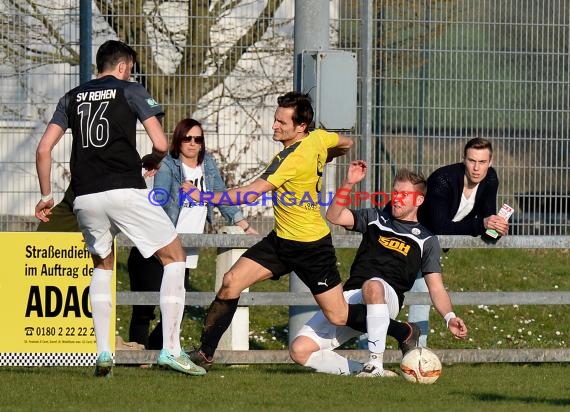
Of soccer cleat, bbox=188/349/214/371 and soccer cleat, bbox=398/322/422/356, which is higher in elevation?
soccer cleat, bbox=398/322/422/356

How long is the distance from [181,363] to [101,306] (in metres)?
0.61

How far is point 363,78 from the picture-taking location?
11.7 meters

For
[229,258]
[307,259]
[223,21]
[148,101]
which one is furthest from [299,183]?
[223,21]

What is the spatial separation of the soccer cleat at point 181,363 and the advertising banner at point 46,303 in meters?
1.03

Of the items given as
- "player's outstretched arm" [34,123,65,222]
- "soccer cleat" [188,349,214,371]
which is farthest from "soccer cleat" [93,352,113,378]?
"player's outstretched arm" [34,123,65,222]

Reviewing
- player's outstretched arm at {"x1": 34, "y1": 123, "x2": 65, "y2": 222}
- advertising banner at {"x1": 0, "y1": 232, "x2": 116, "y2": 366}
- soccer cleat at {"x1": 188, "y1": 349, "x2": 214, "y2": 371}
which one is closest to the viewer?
player's outstretched arm at {"x1": 34, "y1": 123, "x2": 65, "y2": 222}

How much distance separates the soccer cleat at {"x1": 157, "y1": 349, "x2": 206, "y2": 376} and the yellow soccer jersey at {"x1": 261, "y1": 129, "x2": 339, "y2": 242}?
0.99 meters

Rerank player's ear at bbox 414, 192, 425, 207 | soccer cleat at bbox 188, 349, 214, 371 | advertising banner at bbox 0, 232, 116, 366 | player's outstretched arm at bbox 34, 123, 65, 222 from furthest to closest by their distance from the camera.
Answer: advertising banner at bbox 0, 232, 116, 366
player's ear at bbox 414, 192, 425, 207
soccer cleat at bbox 188, 349, 214, 371
player's outstretched arm at bbox 34, 123, 65, 222

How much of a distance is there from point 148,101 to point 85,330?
1.95 meters

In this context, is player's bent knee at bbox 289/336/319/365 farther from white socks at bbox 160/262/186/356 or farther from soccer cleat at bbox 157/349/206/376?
white socks at bbox 160/262/186/356

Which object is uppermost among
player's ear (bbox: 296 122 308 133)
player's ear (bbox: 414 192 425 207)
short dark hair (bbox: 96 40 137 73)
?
short dark hair (bbox: 96 40 137 73)

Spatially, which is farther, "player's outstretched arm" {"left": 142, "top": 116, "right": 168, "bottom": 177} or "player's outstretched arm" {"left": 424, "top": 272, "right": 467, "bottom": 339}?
"player's outstretched arm" {"left": 424, "top": 272, "right": 467, "bottom": 339}

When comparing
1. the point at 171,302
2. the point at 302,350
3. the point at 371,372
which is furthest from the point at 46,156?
the point at 371,372

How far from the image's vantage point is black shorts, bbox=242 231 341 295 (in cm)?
888
